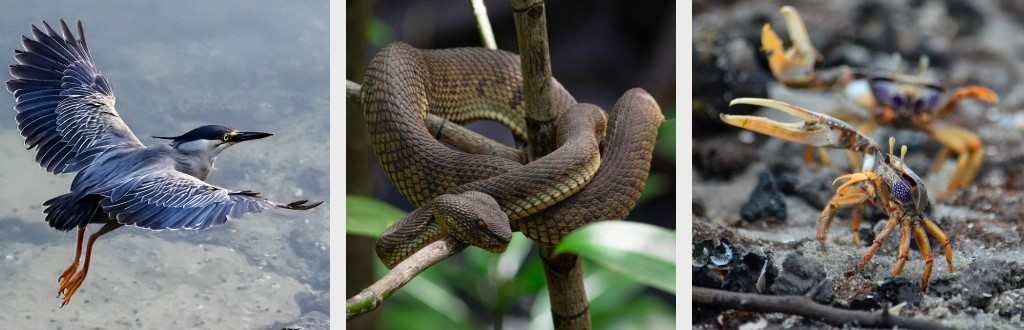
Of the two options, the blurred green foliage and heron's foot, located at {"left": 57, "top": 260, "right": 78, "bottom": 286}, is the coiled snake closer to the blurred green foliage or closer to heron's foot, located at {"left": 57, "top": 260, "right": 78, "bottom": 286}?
the blurred green foliage

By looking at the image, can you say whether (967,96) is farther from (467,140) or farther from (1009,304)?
(467,140)

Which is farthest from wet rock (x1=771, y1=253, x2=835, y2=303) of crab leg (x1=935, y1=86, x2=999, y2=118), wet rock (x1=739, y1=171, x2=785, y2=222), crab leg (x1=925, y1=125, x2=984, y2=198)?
crab leg (x1=935, y1=86, x2=999, y2=118)

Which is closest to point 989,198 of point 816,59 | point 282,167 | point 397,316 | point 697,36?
point 816,59

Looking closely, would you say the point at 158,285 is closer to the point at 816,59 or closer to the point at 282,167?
the point at 282,167

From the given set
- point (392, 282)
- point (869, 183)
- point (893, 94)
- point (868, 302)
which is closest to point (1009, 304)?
point (868, 302)

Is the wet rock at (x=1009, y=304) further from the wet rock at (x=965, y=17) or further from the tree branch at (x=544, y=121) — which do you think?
the tree branch at (x=544, y=121)

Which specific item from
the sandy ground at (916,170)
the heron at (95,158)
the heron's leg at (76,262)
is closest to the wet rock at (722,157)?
the sandy ground at (916,170)
